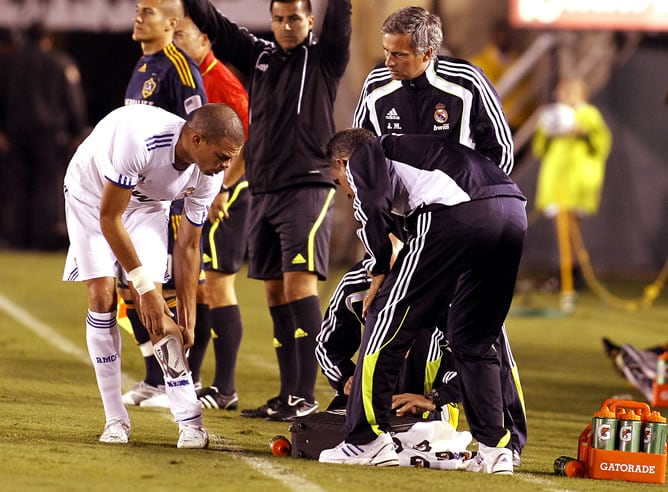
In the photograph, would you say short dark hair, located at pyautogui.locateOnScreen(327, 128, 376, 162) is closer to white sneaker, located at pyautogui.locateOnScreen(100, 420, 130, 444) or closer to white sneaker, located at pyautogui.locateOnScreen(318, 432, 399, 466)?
white sneaker, located at pyautogui.locateOnScreen(318, 432, 399, 466)

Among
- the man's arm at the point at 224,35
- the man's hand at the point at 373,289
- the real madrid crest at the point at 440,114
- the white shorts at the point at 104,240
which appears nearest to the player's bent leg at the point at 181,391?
the white shorts at the point at 104,240

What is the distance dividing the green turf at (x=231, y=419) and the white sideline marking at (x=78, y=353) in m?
0.01

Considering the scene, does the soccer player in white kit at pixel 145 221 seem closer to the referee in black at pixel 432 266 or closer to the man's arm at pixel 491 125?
the referee in black at pixel 432 266

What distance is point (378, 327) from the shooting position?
648 cm

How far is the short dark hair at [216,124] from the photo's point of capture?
651cm

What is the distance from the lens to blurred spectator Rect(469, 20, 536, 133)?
18156 millimetres

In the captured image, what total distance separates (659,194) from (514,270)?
1378 cm

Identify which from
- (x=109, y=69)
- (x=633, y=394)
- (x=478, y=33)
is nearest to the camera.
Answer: (x=633, y=394)

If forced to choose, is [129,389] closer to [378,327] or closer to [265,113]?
[265,113]

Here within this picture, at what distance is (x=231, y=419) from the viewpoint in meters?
8.20

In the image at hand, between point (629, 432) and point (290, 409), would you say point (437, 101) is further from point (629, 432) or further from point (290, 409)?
point (290, 409)

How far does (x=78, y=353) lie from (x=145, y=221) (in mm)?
3867

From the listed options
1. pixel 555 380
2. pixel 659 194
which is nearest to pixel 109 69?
pixel 659 194

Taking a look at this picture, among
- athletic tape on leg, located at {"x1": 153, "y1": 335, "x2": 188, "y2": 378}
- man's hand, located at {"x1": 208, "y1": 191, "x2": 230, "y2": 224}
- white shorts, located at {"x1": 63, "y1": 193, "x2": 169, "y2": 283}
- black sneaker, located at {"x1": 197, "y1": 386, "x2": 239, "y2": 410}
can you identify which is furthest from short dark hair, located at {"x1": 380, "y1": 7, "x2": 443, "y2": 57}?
black sneaker, located at {"x1": 197, "y1": 386, "x2": 239, "y2": 410}
